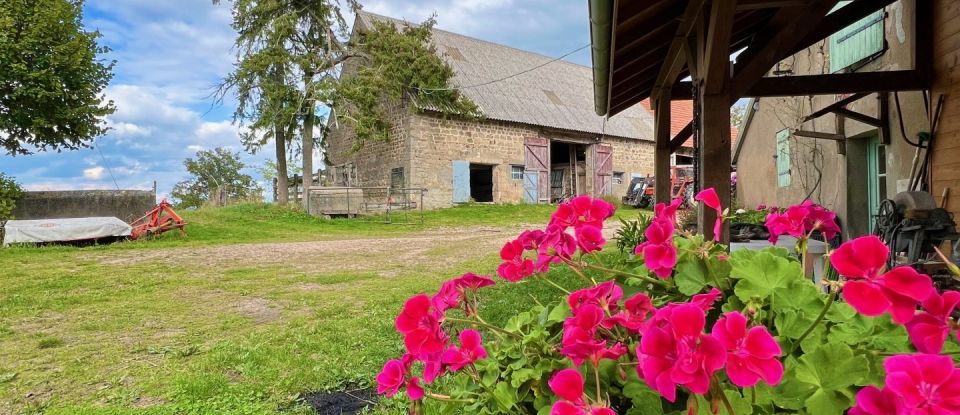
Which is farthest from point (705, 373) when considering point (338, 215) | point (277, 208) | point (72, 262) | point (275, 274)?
point (277, 208)

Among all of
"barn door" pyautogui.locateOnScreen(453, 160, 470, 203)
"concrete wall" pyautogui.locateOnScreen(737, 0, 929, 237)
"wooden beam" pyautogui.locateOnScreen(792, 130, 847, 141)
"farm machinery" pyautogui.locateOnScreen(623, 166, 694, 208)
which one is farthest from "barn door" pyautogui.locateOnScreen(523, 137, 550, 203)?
"wooden beam" pyautogui.locateOnScreen(792, 130, 847, 141)

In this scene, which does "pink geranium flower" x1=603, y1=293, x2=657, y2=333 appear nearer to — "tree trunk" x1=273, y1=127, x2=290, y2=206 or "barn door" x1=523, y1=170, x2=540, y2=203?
"tree trunk" x1=273, y1=127, x2=290, y2=206

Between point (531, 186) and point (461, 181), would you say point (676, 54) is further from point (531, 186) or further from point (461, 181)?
point (531, 186)

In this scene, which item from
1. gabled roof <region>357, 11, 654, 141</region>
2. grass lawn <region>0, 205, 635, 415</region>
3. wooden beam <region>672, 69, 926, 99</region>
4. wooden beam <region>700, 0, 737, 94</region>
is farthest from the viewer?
gabled roof <region>357, 11, 654, 141</region>

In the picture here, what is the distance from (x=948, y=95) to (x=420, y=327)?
5.29 meters

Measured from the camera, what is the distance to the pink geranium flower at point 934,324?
0.70m

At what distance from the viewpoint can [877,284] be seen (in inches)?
26.3

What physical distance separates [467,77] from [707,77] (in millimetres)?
17400

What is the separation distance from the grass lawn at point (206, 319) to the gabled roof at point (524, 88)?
1107 cm

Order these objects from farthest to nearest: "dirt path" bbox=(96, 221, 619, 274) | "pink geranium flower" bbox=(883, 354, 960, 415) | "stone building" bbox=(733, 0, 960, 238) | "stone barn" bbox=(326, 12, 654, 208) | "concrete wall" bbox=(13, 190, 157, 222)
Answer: "stone barn" bbox=(326, 12, 654, 208)
"concrete wall" bbox=(13, 190, 157, 222)
"dirt path" bbox=(96, 221, 619, 274)
"stone building" bbox=(733, 0, 960, 238)
"pink geranium flower" bbox=(883, 354, 960, 415)

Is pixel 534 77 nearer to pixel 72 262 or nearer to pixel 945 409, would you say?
pixel 72 262

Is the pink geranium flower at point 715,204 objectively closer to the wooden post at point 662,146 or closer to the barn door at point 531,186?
the wooden post at point 662,146

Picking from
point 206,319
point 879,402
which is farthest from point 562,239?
point 206,319

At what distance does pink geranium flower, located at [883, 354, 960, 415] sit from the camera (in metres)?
0.58
